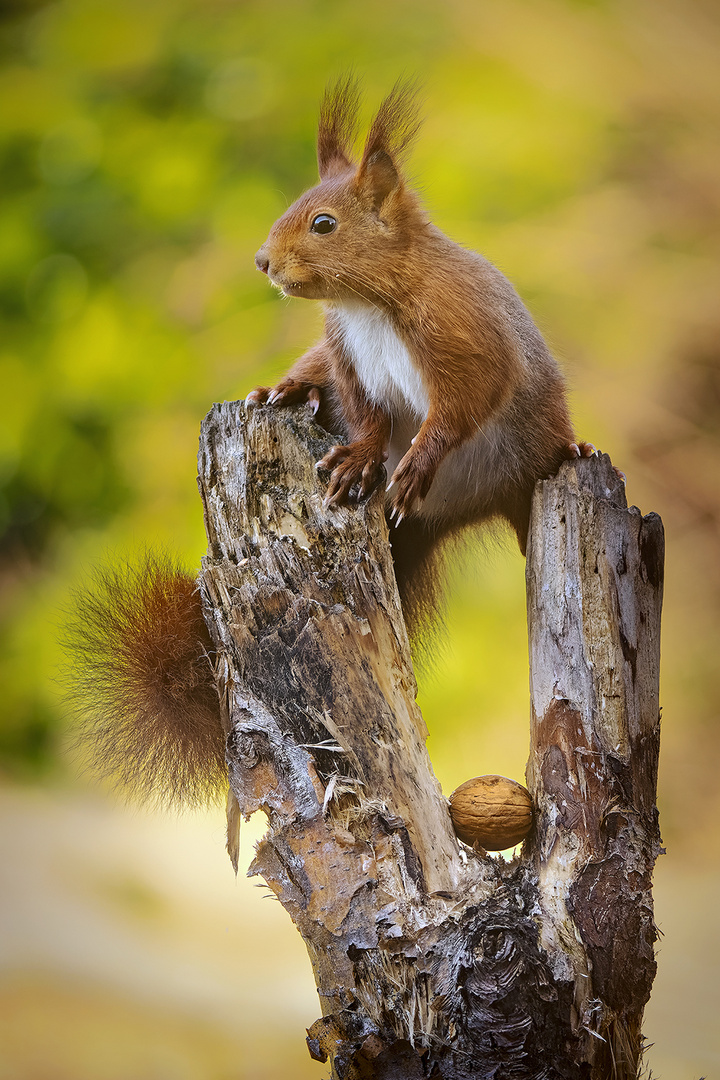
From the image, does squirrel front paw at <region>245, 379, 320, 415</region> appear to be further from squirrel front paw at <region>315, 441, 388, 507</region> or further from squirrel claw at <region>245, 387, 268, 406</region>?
squirrel front paw at <region>315, 441, 388, 507</region>

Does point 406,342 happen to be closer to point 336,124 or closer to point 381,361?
point 381,361

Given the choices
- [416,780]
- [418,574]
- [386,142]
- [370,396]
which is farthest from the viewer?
[418,574]

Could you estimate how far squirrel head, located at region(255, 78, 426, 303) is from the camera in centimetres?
137

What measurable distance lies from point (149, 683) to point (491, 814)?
21.6 inches

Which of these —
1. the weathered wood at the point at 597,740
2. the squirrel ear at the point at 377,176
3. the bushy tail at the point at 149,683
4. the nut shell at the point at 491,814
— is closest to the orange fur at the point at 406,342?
the squirrel ear at the point at 377,176

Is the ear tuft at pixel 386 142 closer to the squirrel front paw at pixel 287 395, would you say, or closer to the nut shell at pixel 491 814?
the squirrel front paw at pixel 287 395

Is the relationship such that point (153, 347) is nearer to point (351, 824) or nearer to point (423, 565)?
point (423, 565)

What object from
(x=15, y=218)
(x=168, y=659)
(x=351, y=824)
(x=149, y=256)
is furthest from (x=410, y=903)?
(x=15, y=218)

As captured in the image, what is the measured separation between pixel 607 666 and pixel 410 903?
1.46ft

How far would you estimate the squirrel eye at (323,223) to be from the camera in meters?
1.38

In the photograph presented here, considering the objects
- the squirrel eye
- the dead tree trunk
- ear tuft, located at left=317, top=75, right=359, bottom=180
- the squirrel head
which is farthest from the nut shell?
ear tuft, located at left=317, top=75, right=359, bottom=180

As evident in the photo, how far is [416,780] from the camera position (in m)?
1.30

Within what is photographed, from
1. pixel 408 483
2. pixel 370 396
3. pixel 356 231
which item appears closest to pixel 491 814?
pixel 408 483

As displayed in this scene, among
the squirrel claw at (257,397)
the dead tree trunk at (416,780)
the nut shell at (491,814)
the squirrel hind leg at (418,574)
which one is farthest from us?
the squirrel hind leg at (418,574)
